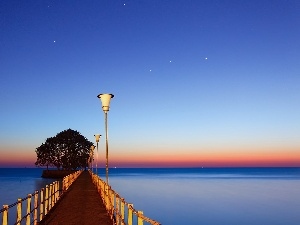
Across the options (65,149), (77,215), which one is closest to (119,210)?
(77,215)

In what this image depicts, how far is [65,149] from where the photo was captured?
334 ft

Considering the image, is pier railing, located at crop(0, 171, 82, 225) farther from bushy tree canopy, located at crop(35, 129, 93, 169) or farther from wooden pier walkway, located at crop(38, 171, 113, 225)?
bushy tree canopy, located at crop(35, 129, 93, 169)

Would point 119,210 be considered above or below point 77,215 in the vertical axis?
above

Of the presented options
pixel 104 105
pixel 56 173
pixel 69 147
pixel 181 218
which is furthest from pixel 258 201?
pixel 56 173

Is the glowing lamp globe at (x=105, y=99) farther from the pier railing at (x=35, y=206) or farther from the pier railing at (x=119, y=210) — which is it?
the pier railing at (x=35, y=206)

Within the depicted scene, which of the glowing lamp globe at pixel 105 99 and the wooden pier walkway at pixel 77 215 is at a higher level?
the glowing lamp globe at pixel 105 99

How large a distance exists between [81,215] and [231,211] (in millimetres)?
33126

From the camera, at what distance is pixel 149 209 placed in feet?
150

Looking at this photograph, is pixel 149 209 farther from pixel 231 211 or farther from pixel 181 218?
pixel 231 211

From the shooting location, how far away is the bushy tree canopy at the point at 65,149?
333 ft

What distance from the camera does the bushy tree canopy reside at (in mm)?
101438

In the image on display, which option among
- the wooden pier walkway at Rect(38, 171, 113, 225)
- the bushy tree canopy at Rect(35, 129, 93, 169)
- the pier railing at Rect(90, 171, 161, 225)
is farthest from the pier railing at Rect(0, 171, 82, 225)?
the bushy tree canopy at Rect(35, 129, 93, 169)

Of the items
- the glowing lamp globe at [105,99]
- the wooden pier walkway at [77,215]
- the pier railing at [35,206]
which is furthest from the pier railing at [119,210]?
the glowing lamp globe at [105,99]

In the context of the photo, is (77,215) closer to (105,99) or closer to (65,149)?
(105,99)
